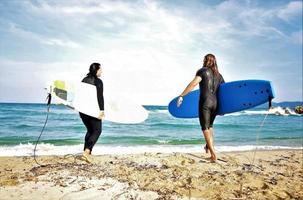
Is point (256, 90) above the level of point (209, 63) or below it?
below

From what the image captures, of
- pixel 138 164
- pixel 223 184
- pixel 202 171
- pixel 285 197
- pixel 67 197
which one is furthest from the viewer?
pixel 138 164

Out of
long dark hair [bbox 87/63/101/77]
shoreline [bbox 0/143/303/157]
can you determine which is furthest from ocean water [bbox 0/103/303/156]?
long dark hair [bbox 87/63/101/77]

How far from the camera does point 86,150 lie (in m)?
5.49

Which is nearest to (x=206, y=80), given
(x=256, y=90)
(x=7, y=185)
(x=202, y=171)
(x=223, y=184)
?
(x=256, y=90)

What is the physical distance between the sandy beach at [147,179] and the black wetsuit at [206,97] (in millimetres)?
716

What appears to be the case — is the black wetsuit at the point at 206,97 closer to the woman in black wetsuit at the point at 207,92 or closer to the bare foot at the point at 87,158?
the woman in black wetsuit at the point at 207,92

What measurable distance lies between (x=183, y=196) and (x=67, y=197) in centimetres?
133

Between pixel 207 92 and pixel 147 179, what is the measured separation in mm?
1929

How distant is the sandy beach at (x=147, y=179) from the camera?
12.7 ft

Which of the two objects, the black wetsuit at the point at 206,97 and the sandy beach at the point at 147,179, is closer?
the sandy beach at the point at 147,179

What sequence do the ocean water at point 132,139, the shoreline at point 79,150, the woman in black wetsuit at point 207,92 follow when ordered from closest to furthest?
the woman in black wetsuit at point 207,92
the shoreline at point 79,150
the ocean water at point 132,139

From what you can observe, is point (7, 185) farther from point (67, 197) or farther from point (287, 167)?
point (287, 167)

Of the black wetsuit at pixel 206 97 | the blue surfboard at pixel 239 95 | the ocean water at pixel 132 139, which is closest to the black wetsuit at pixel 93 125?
the black wetsuit at pixel 206 97

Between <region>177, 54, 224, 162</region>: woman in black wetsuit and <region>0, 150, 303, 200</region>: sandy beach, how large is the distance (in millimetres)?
555
